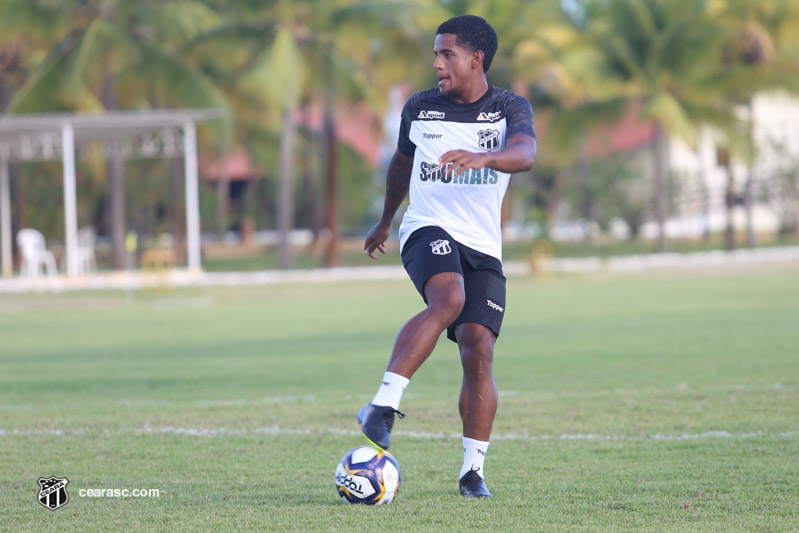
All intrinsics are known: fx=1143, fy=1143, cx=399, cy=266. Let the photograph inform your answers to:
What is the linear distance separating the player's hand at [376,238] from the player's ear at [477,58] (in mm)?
976

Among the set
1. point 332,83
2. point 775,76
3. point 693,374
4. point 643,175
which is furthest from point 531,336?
point 643,175

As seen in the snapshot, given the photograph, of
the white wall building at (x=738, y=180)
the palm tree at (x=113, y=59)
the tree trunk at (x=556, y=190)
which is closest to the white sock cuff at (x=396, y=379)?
the palm tree at (x=113, y=59)

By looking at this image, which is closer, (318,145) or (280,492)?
(280,492)

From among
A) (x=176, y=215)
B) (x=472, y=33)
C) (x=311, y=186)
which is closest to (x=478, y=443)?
(x=472, y=33)

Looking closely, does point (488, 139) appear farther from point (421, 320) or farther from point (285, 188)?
point (285, 188)

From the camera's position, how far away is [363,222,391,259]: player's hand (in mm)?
5750

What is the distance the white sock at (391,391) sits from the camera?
4762mm

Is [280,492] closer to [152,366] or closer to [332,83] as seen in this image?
[152,366]

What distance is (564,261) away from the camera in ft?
115

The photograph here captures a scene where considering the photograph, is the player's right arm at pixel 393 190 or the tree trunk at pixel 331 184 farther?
the tree trunk at pixel 331 184

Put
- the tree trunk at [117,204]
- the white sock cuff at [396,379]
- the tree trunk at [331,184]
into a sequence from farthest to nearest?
the tree trunk at [331,184], the tree trunk at [117,204], the white sock cuff at [396,379]

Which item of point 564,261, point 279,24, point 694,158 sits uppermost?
point 279,24

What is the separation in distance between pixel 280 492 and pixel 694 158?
4699 cm

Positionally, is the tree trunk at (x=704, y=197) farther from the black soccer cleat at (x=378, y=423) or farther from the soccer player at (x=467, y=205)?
the black soccer cleat at (x=378, y=423)
